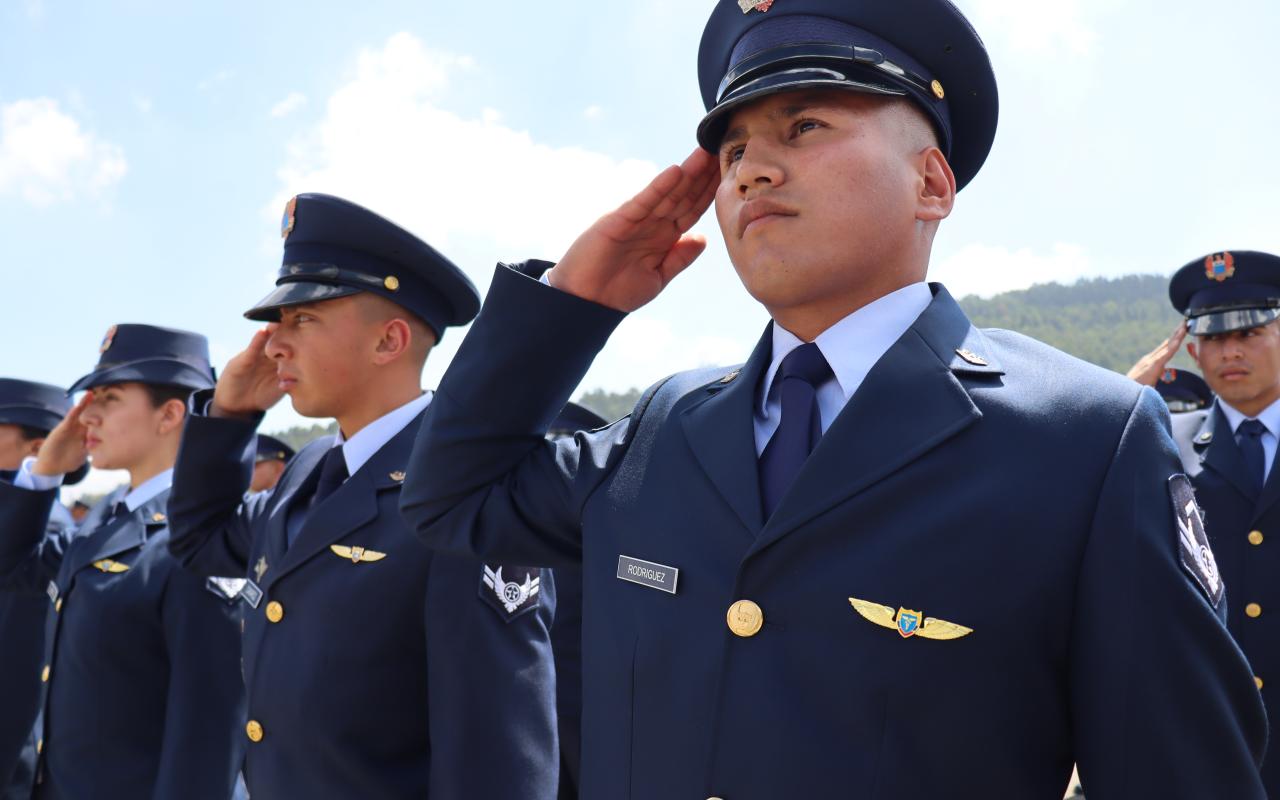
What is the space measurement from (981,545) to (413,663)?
6.65 feet

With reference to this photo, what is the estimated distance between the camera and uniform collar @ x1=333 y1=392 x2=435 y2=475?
12.2ft

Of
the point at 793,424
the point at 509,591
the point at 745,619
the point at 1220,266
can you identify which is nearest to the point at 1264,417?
the point at 1220,266

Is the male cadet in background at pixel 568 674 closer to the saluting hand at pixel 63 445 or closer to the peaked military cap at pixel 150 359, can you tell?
Answer: the peaked military cap at pixel 150 359

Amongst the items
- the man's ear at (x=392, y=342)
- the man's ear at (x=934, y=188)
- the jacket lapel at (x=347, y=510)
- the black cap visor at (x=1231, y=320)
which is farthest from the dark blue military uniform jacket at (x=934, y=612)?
the black cap visor at (x=1231, y=320)

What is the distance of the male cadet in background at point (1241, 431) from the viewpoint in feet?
17.2

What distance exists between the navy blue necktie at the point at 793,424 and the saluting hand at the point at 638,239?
53 centimetres

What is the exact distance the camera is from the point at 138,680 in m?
4.52

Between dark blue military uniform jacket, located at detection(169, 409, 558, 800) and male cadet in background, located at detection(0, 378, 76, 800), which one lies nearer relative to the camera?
dark blue military uniform jacket, located at detection(169, 409, 558, 800)

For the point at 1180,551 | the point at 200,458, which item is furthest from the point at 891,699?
the point at 200,458

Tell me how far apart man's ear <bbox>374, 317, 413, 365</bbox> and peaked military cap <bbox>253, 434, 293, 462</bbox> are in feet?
22.0

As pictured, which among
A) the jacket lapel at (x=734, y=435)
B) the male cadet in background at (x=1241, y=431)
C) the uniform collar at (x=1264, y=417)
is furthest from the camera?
the uniform collar at (x=1264, y=417)

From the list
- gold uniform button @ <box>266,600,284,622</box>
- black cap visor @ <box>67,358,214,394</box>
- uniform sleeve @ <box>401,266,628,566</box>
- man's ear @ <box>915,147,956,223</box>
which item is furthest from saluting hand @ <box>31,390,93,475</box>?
man's ear @ <box>915,147,956,223</box>

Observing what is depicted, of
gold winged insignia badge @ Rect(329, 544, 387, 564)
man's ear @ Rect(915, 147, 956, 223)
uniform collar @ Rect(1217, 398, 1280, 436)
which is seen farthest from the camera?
uniform collar @ Rect(1217, 398, 1280, 436)

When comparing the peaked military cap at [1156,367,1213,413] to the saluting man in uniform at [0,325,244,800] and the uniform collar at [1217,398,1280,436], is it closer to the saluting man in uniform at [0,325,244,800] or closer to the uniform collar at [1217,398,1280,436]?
the uniform collar at [1217,398,1280,436]
